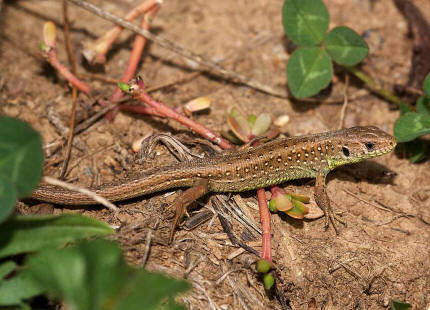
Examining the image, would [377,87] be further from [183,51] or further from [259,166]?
[183,51]

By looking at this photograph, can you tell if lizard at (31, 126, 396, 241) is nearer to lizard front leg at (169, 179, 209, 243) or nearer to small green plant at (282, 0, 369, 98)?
lizard front leg at (169, 179, 209, 243)

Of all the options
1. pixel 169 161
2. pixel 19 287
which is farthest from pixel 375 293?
pixel 19 287

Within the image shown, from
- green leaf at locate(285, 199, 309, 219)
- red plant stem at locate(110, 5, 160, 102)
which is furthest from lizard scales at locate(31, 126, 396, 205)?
red plant stem at locate(110, 5, 160, 102)

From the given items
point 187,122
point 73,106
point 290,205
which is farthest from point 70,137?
point 290,205

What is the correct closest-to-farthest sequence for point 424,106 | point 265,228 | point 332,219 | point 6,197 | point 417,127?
1. point 6,197
2. point 265,228
3. point 332,219
4. point 417,127
5. point 424,106

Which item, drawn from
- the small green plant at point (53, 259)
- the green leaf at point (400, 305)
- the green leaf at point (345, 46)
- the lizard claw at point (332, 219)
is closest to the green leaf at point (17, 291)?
the small green plant at point (53, 259)

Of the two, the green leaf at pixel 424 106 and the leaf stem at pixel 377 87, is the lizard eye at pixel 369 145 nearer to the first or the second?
the green leaf at pixel 424 106
